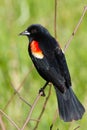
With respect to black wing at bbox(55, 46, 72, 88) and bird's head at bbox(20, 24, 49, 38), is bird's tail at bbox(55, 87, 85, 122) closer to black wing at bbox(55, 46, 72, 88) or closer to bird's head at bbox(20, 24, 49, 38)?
black wing at bbox(55, 46, 72, 88)

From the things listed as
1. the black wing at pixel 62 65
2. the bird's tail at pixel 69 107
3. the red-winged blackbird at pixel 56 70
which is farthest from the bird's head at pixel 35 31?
the bird's tail at pixel 69 107

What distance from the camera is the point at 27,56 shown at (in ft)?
20.5

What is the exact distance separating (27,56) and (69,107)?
1.70 meters

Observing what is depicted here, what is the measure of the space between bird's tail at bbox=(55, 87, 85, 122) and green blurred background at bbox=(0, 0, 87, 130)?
28.2 inches

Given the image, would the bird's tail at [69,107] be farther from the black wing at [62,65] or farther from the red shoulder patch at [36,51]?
the red shoulder patch at [36,51]

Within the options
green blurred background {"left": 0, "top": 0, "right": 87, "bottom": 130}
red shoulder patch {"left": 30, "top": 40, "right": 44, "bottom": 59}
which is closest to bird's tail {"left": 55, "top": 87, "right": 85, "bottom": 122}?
red shoulder patch {"left": 30, "top": 40, "right": 44, "bottom": 59}

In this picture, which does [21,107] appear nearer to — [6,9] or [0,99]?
[0,99]

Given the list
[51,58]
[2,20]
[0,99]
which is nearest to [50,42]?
[51,58]

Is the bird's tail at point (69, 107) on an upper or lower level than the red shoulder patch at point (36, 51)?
lower

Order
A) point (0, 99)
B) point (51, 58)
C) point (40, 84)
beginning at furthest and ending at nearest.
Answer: point (40, 84) → point (0, 99) → point (51, 58)

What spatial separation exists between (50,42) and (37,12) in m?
1.69

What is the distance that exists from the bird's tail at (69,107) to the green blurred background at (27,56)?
2.35ft

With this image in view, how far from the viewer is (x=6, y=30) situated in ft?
19.8

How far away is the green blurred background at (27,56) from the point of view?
5.78m
